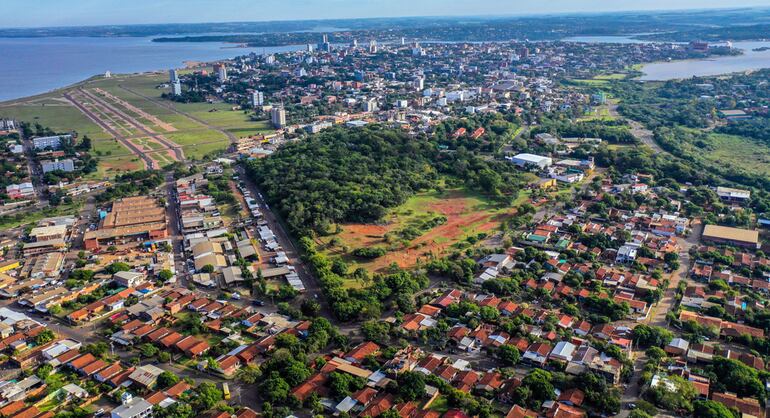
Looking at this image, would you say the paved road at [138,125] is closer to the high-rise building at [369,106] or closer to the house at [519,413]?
the high-rise building at [369,106]

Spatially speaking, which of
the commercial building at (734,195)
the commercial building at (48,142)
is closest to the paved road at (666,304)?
the commercial building at (734,195)

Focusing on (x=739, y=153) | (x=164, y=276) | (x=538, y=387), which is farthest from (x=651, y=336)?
(x=739, y=153)

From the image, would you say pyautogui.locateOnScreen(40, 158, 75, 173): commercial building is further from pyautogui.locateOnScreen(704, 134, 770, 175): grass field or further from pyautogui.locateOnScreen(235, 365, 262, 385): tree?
pyautogui.locateOnScreen(704, 134, 770, 175): grass field

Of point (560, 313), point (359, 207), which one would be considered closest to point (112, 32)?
point (359, 207)

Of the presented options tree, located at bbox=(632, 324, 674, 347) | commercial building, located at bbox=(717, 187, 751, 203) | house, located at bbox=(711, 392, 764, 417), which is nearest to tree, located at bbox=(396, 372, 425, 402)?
tree, located at bbox=(632, 324, 674, 347)

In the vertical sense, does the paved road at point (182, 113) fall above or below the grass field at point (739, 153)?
above

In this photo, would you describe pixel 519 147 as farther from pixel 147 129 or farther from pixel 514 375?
pixel 147 129

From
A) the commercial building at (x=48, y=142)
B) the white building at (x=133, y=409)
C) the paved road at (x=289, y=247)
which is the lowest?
the paved road at (x=289, y=247)
